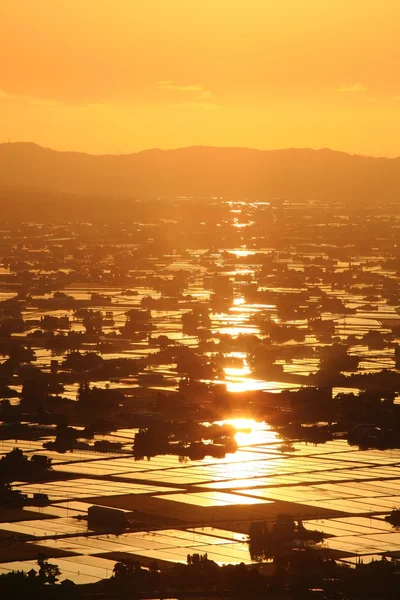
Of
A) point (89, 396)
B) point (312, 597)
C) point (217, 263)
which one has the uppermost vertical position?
point (217, 263)

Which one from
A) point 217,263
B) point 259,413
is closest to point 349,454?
point 259,413

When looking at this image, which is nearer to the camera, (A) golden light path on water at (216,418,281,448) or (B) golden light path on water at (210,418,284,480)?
(B) golden light path on water at (210,418,284,480)

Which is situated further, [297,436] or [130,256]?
[130,256]

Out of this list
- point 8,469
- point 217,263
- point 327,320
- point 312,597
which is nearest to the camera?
point 312,597

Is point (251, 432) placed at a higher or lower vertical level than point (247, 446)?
higher

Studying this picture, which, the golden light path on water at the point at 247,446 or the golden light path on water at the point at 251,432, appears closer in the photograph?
the golden light path on water at the point at 247,446

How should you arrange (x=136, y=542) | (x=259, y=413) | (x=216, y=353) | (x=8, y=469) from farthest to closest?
(x=216, y=353)
(x=259, y=413)
(x=8, y=469)
(x=136, y=542)

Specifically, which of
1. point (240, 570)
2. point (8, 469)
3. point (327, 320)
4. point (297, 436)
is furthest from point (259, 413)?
point (327, 320)

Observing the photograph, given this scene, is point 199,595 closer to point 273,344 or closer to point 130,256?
point 273,344

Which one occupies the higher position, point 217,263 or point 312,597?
point 217,263

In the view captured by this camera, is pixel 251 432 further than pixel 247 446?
Yes
